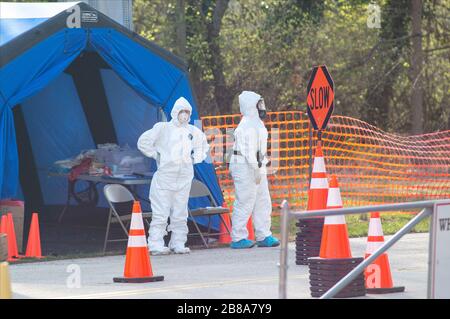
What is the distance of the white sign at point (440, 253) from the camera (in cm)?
832

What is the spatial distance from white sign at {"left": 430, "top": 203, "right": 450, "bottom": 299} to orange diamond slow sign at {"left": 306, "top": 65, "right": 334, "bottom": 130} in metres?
6.05

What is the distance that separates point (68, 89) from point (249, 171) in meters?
4.99

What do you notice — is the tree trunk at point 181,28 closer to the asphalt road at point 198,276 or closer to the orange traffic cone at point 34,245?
the asphalt road at point 198,276

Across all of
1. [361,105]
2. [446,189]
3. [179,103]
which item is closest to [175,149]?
[179,103]

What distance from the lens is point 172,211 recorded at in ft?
46.8

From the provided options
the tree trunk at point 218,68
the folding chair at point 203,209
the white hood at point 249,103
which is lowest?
the folding chair at point 203,209

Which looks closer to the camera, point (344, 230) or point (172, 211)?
point (344, 230)

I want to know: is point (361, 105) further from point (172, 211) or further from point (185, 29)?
point (172, 211)

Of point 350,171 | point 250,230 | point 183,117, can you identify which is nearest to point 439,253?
point 183,117

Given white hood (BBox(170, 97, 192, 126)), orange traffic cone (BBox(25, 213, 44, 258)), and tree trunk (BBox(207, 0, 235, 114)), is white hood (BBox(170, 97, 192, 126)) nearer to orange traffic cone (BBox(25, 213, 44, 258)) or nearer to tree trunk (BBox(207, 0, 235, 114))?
orange traffic cone (BBox(25, 213, 44, 258))

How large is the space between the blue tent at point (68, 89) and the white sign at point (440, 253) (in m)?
6.91

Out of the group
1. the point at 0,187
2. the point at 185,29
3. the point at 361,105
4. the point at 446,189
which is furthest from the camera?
the point at 361,105

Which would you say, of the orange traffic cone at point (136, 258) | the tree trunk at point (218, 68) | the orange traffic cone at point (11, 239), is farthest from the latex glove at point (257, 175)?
the tree trunk at point (218, 68)
